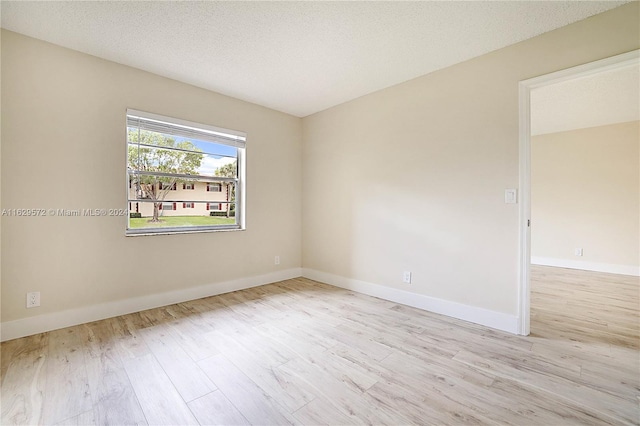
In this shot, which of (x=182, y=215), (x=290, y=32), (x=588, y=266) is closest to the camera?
(x=290, y=32)

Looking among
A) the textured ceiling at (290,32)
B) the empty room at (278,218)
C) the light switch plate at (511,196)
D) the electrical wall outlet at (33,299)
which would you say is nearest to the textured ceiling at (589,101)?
the empty room at (278,218)

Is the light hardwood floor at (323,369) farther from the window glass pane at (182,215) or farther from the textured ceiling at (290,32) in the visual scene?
the textured ceiling at (290,32)

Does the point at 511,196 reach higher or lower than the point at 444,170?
lower

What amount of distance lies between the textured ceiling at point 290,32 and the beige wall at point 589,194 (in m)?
4.08

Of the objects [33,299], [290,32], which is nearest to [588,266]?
[290,32]

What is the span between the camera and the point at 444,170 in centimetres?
287

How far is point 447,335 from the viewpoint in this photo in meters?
2.39

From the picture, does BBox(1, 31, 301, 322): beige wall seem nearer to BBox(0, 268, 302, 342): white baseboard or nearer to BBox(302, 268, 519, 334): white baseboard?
BBox(0, 268, 302, 342): white baseboard

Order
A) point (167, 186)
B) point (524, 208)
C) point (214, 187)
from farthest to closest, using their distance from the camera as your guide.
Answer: point (214, 187) → point (167, 186) → point (524, 208)

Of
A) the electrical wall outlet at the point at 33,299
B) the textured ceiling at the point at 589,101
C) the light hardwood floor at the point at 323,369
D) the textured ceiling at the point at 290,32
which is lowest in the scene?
the light hardwood floor at the point at 323,369

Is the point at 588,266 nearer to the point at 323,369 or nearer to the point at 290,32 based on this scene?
the point at 323,369

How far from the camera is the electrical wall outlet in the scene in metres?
2.35

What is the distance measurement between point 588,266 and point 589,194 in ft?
4.30

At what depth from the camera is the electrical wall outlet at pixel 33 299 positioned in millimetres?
2346
